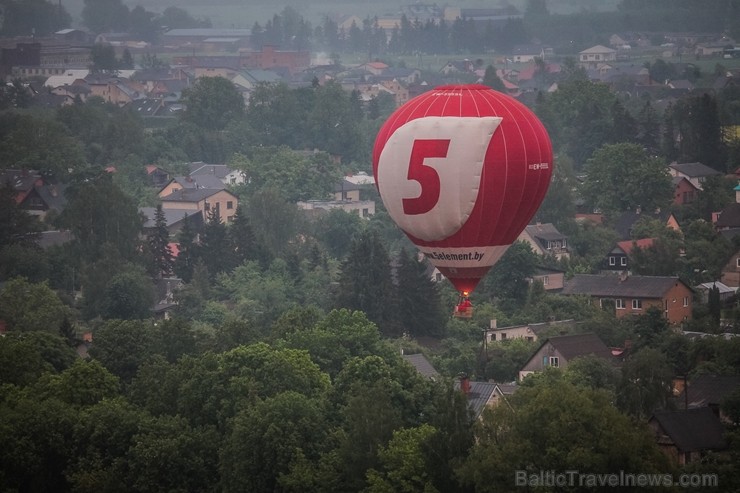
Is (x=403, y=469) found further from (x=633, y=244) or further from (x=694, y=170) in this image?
(x=694, y=170)

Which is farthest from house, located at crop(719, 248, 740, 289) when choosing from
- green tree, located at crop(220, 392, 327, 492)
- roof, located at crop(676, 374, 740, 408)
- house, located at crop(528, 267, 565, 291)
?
green tree, located at crop(220, 392, 327, 492)

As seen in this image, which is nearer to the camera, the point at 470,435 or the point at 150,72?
the point at 470,435

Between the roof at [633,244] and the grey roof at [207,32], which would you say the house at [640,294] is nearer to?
the roof at [633,244]

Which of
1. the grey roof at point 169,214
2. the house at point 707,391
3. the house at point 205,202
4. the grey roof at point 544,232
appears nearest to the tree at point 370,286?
the grey roof at point 544,232

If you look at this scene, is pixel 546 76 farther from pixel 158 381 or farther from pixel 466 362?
pixel 158 381

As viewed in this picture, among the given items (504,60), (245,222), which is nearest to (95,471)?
(245,222)

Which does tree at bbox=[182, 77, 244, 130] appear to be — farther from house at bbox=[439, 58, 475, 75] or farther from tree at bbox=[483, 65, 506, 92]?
house at bbox=[439, 58, 475, 75]

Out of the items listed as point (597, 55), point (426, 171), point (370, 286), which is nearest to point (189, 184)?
point (370, 286)
